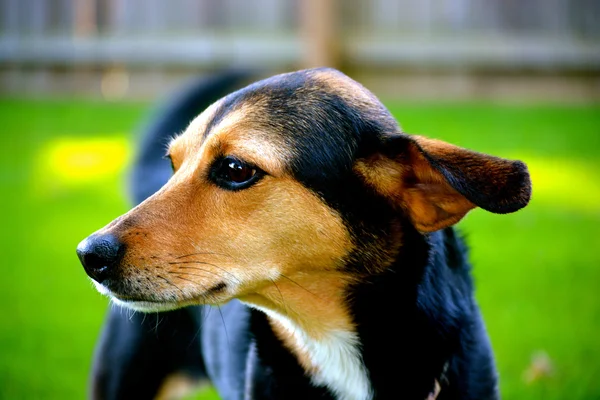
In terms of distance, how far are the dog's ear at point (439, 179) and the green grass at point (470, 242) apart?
73 cm

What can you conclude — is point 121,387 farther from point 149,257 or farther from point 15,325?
point 15,325

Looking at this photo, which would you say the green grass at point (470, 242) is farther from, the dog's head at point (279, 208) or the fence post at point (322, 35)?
the fence post at point (322, 35)

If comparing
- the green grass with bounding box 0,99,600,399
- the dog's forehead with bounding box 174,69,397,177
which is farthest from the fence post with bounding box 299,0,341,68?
the dog's forehead with bounding box 174,69,397,177

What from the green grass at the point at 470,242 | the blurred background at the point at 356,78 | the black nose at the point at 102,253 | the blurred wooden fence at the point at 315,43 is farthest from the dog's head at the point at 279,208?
the blurred wooden fence at the point at 315,43

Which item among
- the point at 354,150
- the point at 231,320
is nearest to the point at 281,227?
the point at 354,150

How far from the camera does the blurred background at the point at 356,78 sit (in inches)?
186

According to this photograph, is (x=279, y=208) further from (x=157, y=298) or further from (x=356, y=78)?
(x=356, y=78)

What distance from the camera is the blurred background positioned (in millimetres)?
4723

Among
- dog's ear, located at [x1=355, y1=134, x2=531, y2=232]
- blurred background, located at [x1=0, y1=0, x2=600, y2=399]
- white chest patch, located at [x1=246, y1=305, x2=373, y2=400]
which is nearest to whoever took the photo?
dog's ear, located at [x1=355, y1=134, x2=531, y2=232]

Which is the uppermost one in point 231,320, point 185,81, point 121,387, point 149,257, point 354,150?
point 354,150

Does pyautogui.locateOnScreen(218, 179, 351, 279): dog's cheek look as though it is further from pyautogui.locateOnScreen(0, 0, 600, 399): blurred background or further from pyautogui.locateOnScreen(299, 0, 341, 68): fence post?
pyautogui.locateOnScreen(299, 0, 341, 68): fence post

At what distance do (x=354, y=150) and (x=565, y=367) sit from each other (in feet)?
7.44

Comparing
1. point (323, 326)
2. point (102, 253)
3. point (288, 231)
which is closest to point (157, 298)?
point (102, 253)

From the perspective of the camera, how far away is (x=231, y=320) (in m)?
3.09
